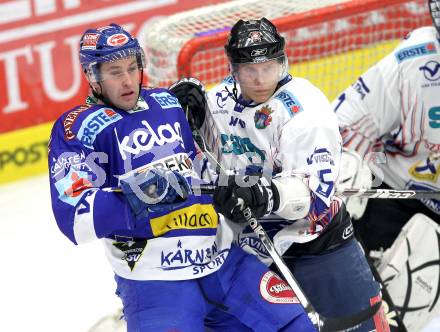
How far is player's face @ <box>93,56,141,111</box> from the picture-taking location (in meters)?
2.96

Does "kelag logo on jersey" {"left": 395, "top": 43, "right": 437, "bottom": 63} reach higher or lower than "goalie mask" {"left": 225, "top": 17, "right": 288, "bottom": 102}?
lower

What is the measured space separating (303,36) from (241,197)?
10.4 ft

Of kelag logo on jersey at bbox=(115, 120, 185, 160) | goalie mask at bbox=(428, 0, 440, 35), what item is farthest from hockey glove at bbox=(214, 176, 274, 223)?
goalie mask at bbox=(428, 0, 440, 35)

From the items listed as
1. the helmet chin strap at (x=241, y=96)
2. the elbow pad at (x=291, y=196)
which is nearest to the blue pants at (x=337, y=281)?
the elbow pad at (x=291, y=196)

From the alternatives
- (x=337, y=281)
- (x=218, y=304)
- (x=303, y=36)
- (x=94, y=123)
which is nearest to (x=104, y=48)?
(x=94, y=123)

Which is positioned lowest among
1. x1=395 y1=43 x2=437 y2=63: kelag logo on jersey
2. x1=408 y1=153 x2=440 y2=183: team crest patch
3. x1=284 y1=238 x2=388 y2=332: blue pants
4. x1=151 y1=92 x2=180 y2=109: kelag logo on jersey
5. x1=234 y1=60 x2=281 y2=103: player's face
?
A: x1=284 y1=238 x2=388 y2=332: blue pants

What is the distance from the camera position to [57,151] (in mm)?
2879

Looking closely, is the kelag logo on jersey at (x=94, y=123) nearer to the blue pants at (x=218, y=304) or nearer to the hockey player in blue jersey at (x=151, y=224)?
the hockey player in blue jersey at (x=151, y=224)

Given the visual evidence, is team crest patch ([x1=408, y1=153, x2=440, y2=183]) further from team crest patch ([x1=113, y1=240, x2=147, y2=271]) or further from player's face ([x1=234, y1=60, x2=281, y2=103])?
team crest patch ([x1=113, y1=240, x2=147, y2=271])

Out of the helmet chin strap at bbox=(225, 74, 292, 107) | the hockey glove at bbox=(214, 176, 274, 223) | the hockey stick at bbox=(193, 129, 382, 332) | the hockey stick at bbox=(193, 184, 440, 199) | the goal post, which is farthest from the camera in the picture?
the goal post

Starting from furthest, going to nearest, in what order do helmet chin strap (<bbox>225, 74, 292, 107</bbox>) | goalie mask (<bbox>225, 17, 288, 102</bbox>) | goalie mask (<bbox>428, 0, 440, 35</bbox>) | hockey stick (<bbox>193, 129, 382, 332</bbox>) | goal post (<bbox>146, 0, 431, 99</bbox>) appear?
goal post (<bbox>146, 0, 431, 99</bbox>) < goalie mask (<bbox>428, 0, 440, 35</bbox>) < helmet chin strap (<bbox>225, 74, 292, 107</bbox>) < goalie mask (<bbox>225, 17, 288, 102</bbox>) < hockey stick (<bbox>193, 129, 382, 332</bbox>)

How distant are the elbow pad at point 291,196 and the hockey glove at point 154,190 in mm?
306

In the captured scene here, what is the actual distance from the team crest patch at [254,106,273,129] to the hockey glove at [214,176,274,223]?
0.97 feet

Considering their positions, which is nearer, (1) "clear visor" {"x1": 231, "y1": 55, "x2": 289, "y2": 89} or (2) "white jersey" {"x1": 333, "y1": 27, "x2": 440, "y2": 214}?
(1) "clear visor" {"x1": 231, "y1": 55, "x2": 289, "y2": 89}
